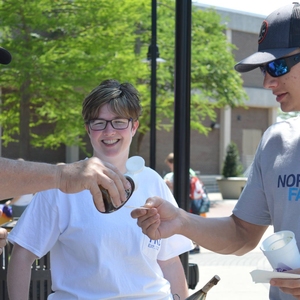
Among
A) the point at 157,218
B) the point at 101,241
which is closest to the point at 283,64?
the point at 157,218

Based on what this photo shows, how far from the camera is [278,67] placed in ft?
7.27

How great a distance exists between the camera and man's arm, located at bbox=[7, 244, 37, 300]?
263cm

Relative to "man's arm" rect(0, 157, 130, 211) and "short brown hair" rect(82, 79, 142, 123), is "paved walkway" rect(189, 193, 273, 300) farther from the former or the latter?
"man's arm" rect(0, 157, 130, 211)

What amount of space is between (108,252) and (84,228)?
0.51 feet

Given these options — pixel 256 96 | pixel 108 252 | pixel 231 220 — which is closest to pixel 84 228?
pixel 108 252

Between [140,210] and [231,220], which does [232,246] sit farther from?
[140,210]

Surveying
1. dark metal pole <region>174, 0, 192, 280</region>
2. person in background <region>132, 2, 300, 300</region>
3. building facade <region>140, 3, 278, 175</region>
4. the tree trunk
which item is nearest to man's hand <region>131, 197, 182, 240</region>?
person in background <region>132, 2, 300, 300</region>

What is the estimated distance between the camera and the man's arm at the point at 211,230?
7.91ft

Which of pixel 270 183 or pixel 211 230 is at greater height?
pixel 270 183

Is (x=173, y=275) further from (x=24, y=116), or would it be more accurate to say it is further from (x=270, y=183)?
(x=24, y=116)

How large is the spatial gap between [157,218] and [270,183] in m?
0.49

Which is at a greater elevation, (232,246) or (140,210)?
(140,210)

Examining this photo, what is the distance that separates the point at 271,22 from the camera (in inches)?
89.6

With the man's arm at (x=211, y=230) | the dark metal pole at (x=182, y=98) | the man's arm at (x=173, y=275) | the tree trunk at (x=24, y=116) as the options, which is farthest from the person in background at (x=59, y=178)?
the tree trunk at (x=24, y=116)
